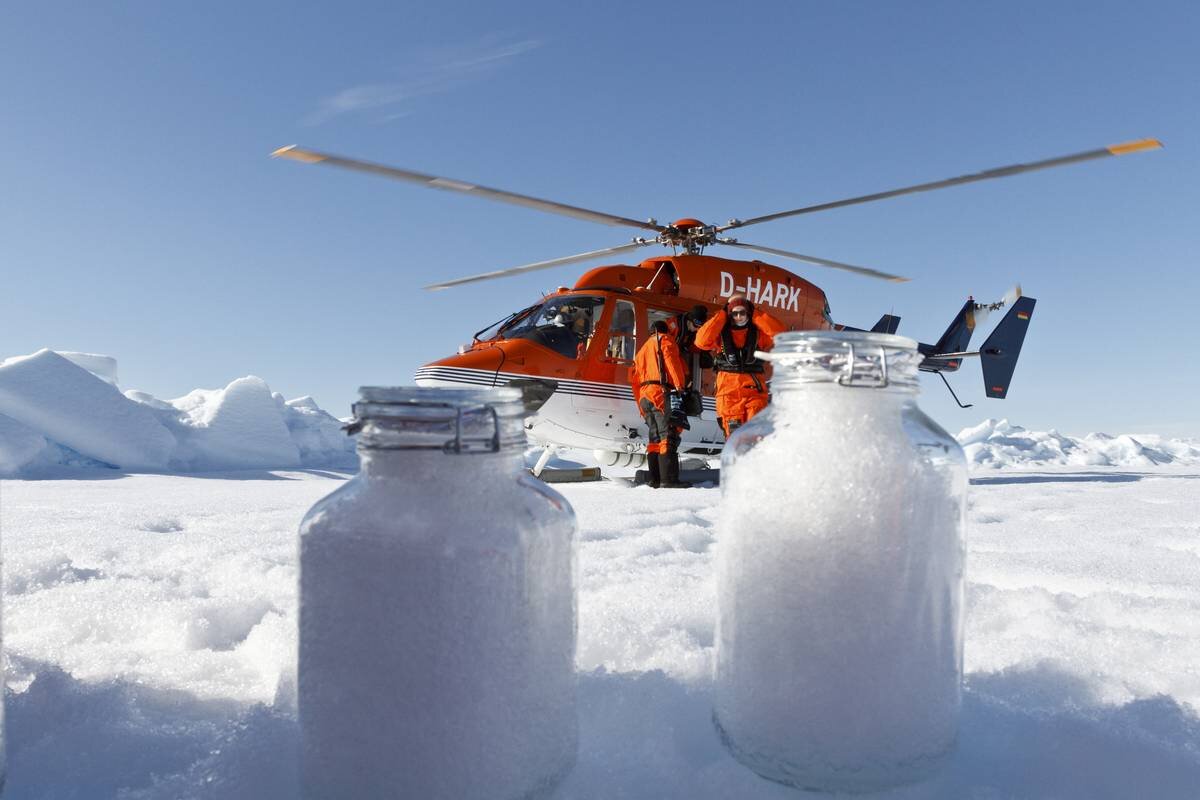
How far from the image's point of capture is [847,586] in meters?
0.73

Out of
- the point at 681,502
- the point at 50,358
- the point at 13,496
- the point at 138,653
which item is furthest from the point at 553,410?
the point at 50,358

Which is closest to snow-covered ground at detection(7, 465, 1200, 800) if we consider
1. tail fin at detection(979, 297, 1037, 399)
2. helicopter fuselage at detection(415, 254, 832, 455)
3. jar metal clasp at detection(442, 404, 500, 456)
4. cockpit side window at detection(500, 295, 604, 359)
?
jar metal clasp at detection(442, 404, 500, 456)

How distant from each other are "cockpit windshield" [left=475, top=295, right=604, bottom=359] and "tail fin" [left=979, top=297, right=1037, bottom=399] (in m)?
6.15

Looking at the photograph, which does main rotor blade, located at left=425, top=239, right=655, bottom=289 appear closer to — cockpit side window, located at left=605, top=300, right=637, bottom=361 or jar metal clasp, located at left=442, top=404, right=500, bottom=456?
cockpit side window, located at left=605, top=300, right=637, bottom=361

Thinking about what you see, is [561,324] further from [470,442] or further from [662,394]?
[470,442]

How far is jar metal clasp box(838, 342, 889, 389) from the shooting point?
749 millimetres

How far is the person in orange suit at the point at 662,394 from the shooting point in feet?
17.3

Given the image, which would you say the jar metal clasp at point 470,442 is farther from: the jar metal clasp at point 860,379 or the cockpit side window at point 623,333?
the cockpit side window at point 623,333

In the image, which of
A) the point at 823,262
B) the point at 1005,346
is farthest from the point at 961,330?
the point at 823,262

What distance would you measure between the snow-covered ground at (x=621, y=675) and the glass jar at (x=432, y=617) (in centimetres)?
9

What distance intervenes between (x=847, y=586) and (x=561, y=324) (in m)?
4.98

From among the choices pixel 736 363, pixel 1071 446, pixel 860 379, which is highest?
pixel 736 363

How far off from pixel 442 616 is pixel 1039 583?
1.70 m

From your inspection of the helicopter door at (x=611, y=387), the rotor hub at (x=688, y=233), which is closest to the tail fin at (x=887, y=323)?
the rotor hub at (x=688, y=233)
